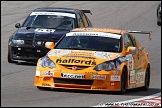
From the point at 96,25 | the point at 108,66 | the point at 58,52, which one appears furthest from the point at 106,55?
the point at 96,25

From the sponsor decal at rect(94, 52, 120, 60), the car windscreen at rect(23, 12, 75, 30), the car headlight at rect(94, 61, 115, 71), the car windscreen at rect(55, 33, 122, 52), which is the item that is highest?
the car windscreen at rect(23, 12, 75, 30)

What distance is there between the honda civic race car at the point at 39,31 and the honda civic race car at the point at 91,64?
452 cm

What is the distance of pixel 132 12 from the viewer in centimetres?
3284

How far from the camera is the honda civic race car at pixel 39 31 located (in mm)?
19359

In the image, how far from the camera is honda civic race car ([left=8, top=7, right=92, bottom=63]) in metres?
19.4

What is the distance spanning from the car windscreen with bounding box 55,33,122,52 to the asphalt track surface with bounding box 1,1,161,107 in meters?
0.98

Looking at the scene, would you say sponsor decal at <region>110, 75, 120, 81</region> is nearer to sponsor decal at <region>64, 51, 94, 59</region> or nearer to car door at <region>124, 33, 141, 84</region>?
sponsor decal at <region>64, 51, 94, 59</region>

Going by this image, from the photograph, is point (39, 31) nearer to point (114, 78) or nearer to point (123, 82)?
point (123, 82)

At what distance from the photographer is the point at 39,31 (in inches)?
780

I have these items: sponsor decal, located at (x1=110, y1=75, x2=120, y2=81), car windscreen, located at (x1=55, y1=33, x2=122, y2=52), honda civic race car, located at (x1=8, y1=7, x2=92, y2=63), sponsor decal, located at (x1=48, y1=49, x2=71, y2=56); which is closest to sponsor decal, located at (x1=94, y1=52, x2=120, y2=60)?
car windscreen, located at (x1=55, y1=33, x2=122, y2=52)

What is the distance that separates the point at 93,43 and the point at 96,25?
50.1 feet

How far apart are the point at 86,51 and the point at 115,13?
18720 mm

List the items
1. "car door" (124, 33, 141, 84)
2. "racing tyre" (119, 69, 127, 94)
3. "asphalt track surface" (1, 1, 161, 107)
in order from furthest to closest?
1. "car door" (124, 33, 141, 84)
2. "racing tyre" (119, 69, 127, 94)
3. "asphalt track surface" (1, 1, 161, 107)

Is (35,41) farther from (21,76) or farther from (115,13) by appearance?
(115,13)
